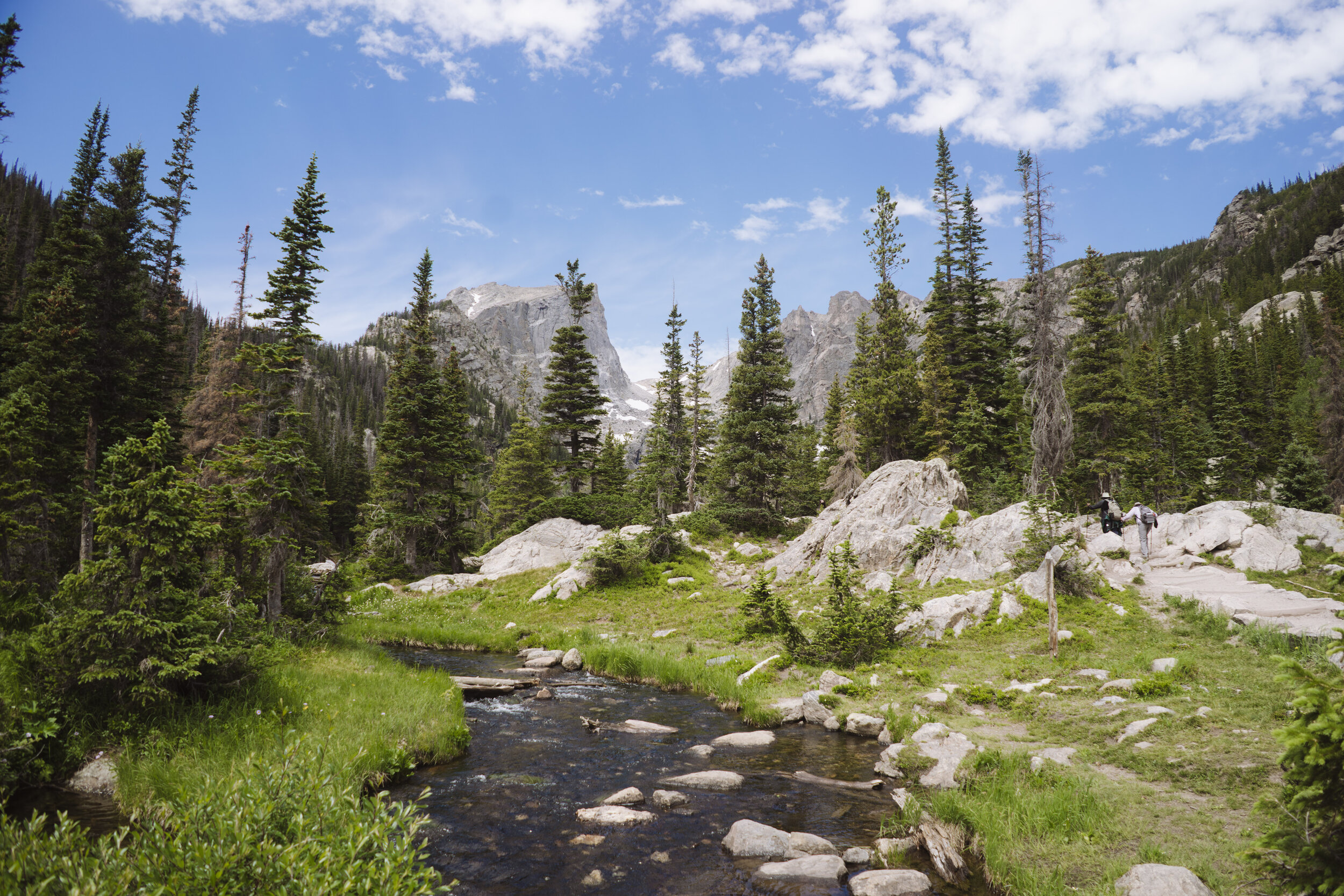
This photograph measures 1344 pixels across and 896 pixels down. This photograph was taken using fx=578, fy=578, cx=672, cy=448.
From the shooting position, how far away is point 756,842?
945cm

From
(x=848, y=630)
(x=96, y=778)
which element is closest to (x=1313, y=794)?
(x=848, y=630)

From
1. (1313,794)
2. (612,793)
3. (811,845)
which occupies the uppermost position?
(1313,794)

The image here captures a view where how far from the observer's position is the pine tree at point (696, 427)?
169ft

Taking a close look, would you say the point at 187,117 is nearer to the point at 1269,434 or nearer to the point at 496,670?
the point at 496,670

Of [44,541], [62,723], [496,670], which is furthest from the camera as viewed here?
[496,670]

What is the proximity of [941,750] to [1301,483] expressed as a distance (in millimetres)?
47192

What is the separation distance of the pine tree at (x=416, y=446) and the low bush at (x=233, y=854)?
3697cm

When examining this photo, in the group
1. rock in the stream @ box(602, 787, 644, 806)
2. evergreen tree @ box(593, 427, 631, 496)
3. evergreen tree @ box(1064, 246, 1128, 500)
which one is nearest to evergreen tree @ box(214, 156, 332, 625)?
rock in the stream @ box(602, 787, 644, 806)

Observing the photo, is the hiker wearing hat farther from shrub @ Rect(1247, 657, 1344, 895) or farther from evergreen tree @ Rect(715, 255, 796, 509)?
shrub @ Rect(1247, 657, 1344, 895)

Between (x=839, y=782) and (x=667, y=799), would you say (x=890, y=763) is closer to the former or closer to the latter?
(x=839, y=782)

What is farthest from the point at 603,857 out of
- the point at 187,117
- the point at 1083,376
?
the point at 187,117

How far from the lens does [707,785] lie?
1203 centimetres

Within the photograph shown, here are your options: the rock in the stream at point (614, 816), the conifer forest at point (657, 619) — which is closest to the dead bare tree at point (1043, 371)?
the conifer forest at point (657, 619)

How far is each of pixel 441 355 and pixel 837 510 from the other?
572 ft
